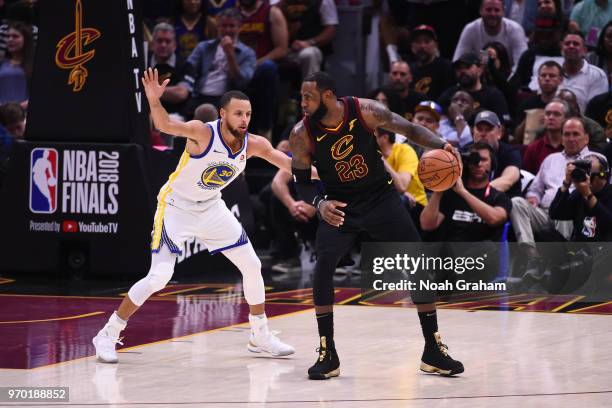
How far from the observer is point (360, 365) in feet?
25.1

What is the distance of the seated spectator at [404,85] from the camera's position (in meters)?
13.9

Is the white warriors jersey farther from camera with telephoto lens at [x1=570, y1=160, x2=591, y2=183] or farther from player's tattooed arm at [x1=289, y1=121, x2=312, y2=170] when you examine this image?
camera with telephoto lens at [x1=570, y1=160, x2=591, y2=183]

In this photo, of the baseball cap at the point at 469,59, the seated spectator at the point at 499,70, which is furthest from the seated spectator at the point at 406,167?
the seated spectator at the point at 499,70

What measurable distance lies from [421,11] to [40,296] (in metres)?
7.67

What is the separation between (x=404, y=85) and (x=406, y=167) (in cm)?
213

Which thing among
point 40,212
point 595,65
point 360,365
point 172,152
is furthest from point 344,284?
point 595,65

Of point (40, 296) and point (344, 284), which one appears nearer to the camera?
point (40, 296)

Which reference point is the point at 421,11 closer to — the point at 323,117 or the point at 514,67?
the point at 514,67

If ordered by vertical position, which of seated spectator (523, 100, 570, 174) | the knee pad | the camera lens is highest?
seated spectator (523, 100, 570, 174)

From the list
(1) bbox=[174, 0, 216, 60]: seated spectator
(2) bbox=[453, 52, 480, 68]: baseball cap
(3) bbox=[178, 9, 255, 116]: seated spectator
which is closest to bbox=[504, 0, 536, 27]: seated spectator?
(2) bbox=[453, 52, 480, 68]: baseball cap

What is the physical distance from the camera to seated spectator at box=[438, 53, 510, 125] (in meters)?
13.6

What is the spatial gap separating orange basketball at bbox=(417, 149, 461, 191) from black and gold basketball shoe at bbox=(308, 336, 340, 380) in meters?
1.43

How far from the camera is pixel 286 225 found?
12.9 metres

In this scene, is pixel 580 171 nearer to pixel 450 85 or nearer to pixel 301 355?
pixel 301 355
